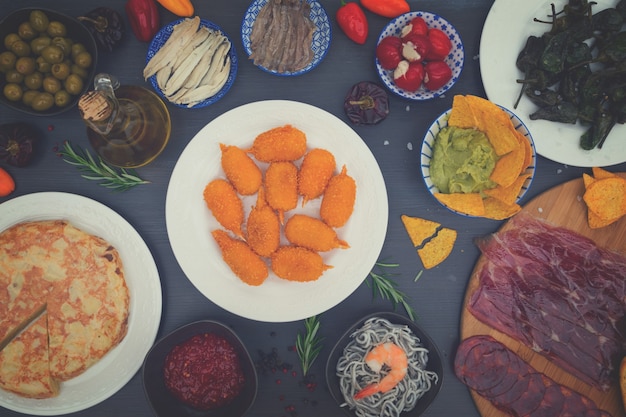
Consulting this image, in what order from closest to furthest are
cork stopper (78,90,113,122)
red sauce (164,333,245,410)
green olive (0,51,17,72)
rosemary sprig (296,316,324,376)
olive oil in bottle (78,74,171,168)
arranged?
1. cork stopper (78,90,113,122)
2. olive oil in bottle (78,74,171,168)
3. green olive (0,51,17,72)
4. red sauce (164,333,245,410)
5. rosemary sprig (296,316,324,376)

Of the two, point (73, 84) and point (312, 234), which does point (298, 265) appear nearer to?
point (312, 234)

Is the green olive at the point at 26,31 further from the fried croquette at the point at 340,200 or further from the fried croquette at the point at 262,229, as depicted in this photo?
the fried croquette at the point at 340,200

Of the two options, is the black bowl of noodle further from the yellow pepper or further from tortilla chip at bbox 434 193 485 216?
the yellow pepper

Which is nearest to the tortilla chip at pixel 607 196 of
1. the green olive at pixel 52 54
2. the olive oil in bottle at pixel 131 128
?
the olive oil in bottle at pixel 131 128

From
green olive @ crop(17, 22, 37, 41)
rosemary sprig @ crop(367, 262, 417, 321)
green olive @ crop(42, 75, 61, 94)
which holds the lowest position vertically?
rosemary sprig @ crop(367, 262, 417, 321)

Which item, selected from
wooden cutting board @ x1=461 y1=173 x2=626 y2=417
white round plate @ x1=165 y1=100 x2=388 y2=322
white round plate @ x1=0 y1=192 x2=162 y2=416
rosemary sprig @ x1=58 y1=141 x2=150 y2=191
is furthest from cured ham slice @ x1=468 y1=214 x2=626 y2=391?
rosemary sprig @ x1=58 y1=141 x2=150 y2=191

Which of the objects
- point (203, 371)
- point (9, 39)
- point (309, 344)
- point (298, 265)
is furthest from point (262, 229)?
point (9, 39)
